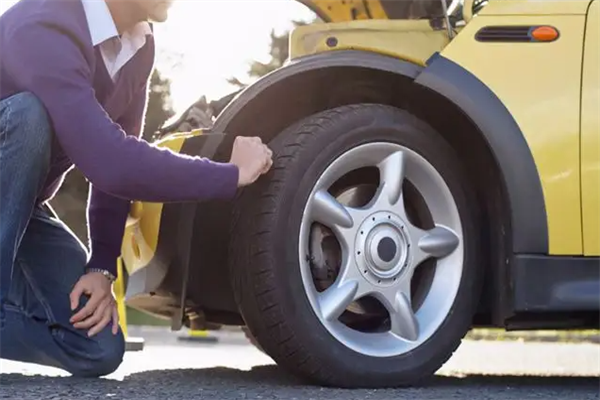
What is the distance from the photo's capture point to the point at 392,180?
8.87 feet

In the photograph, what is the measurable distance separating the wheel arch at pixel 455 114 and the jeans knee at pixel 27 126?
56 cm

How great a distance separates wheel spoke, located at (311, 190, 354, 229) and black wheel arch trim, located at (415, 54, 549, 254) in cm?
41

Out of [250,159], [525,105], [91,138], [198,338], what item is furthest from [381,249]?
[198,338]

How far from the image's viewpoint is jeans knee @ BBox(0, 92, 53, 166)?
2.39 m

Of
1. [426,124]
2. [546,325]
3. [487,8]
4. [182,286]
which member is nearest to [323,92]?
[426,124]

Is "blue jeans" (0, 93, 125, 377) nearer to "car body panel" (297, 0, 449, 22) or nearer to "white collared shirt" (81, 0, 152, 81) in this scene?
"white collared shirt" (81, 0, 152, 81)

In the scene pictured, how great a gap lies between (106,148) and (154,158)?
12cm

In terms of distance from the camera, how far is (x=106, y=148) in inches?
94.8

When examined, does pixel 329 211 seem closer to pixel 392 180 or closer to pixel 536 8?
pixel 392 180

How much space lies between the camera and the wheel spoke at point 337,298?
103 inches

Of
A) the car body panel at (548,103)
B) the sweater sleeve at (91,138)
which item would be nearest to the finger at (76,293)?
the sweater sleeve at (91,138)

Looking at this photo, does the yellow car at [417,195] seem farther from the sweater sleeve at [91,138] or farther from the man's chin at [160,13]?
the man's chin at [160,13]

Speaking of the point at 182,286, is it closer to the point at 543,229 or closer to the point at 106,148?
the point at 106,148

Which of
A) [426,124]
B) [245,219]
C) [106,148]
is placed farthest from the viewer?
[426,124]
